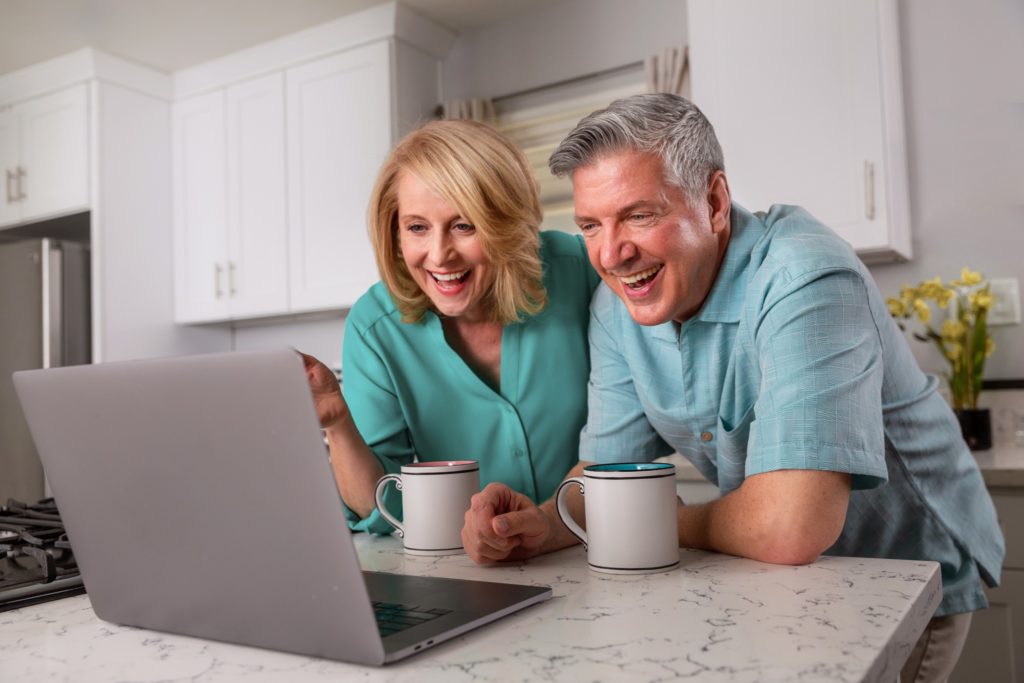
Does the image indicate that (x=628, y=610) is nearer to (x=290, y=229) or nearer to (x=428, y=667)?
(x=428, y=667)

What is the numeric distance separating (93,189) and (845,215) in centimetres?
279

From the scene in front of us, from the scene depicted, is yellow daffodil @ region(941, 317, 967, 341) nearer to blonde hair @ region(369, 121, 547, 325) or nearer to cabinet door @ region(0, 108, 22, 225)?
blonde hair @ region(369, 121, 547, 325)

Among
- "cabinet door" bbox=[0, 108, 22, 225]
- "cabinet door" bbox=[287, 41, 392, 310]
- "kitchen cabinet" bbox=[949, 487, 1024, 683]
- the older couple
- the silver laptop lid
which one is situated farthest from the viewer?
"cabinet door" bbox=[0, 108, 22, 225]

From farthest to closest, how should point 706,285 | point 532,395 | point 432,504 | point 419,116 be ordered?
1. point 419,116
2. point 532,395
3. point 706,285
4. point 432,504

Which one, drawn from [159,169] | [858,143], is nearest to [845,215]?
[858,143]

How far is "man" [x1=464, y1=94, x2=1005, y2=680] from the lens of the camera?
975 millimetres

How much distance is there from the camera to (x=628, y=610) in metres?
0.75

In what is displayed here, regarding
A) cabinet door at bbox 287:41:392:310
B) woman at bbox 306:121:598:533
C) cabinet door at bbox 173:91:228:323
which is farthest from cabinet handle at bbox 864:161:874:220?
cabinet door at bbox 173:91:228:323

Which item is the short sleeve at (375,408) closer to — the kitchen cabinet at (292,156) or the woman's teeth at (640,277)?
the woman's teeth at (640,277)

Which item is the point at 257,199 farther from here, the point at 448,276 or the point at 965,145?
the point at 965,145

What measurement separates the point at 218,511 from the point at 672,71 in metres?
2.52

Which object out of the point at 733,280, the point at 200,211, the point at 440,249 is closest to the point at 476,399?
the point at 440,249

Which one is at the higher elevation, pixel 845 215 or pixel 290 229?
pixel 290 229

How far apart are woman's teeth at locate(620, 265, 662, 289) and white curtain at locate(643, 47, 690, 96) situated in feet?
6.04
